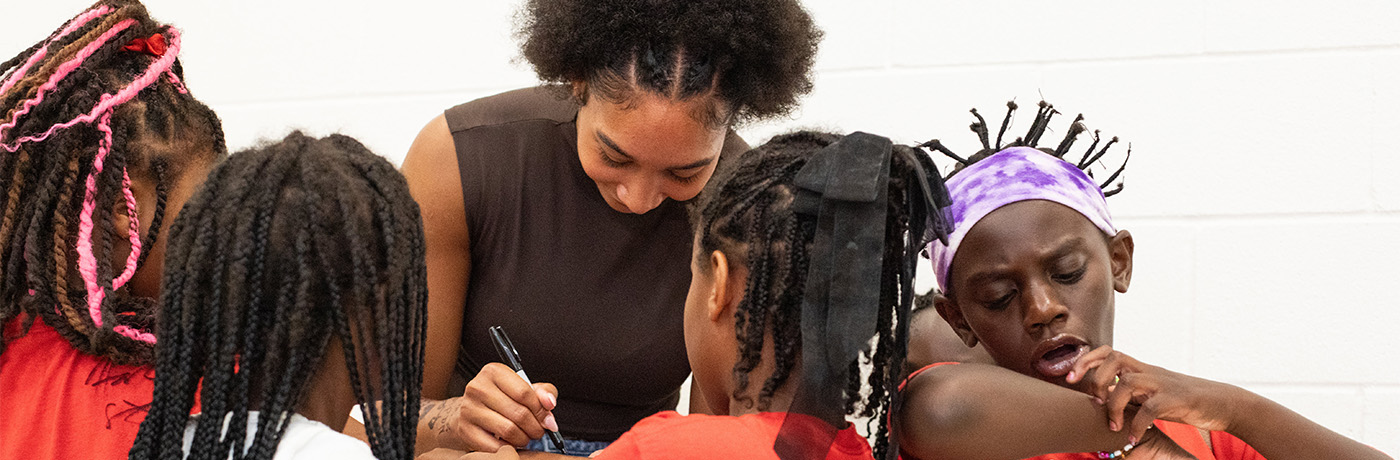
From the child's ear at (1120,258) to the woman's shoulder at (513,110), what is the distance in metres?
0.76

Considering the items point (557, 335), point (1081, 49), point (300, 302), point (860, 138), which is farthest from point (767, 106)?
point (1081, 49)

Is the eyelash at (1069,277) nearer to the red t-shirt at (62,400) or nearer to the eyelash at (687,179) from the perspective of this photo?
the eyelash at (687,179)

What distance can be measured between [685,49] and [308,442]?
2.02ft

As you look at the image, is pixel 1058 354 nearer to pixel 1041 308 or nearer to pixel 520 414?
pixel 1041 308

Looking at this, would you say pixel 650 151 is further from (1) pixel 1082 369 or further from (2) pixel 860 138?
(1) pixel 1082 369

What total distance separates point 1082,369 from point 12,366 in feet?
3.86

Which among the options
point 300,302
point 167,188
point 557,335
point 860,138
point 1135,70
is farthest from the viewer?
point 1135,70

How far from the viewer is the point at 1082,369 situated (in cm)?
117

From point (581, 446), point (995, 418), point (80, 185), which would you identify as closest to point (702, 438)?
point (995, 418)

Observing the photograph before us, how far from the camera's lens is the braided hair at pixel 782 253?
1118mm

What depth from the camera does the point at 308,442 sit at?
3.22 ft

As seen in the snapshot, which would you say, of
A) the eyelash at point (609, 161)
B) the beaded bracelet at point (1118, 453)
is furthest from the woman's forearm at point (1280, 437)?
the eyelash at point (609, 161)

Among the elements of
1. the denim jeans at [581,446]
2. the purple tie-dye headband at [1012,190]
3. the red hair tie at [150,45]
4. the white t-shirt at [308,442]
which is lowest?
the denim jeans at [581,446]

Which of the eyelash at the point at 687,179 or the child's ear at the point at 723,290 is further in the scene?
the eyelash at the point at 687,179
